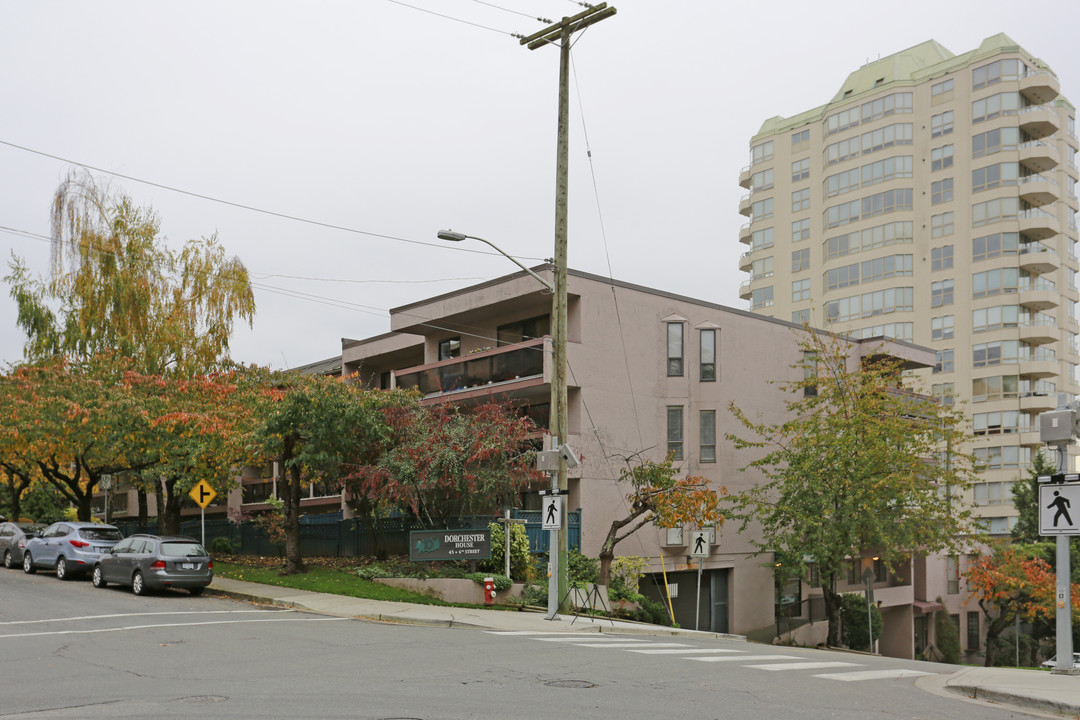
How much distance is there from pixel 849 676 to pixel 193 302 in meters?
30.7

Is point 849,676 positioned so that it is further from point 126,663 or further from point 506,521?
point 506,521

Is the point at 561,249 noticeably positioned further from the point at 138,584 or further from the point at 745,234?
the point at 745,234

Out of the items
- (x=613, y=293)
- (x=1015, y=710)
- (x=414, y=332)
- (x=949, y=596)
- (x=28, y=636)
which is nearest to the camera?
(x=1015, y=710)

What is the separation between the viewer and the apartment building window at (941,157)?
2633 inches

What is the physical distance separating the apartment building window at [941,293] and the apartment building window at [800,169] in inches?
501

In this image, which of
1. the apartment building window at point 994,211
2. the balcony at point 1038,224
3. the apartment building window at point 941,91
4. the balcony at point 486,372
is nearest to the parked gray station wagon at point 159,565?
the balcony at point 486,372

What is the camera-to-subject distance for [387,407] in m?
29.0

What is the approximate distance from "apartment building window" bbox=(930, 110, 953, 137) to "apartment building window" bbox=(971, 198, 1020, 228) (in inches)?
214

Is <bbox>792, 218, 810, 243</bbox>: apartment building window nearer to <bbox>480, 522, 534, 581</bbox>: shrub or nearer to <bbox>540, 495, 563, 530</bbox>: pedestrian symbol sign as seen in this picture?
<bbox>480, 522, 534, 581</bbox>: shrub

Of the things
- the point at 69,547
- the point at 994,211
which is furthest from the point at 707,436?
the point at 994,211

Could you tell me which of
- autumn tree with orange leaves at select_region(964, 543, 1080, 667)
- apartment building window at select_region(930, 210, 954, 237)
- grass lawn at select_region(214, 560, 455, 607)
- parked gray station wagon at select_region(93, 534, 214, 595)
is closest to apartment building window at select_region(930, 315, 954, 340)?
apartment building window at select_region(930, 210, 954, 237)

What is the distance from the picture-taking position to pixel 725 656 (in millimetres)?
15820

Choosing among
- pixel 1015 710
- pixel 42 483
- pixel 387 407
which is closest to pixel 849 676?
pixel 1015 710

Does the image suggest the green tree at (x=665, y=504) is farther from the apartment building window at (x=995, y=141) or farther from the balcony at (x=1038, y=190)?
the apartment building window at (x=995, y=141)
